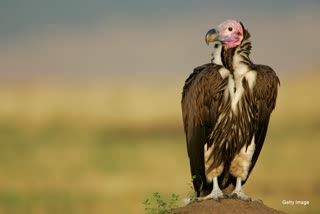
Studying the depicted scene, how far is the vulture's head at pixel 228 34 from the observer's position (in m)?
7.59

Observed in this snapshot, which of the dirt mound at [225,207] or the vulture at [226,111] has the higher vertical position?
the vulture at [226,111]

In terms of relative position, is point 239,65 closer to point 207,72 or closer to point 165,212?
point 207,72

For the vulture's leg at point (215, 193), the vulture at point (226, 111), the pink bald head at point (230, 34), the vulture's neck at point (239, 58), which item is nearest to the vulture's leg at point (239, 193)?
the vulture at point (226, 111)

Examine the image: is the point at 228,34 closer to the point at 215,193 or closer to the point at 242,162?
the point at 242,162

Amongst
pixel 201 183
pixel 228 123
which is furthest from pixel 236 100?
pixel 201 183

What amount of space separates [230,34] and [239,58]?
22 cm

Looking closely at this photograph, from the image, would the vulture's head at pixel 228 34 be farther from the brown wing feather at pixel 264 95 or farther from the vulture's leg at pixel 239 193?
the vulture's leg at pixel 239 193

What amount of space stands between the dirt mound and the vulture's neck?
1032 mm

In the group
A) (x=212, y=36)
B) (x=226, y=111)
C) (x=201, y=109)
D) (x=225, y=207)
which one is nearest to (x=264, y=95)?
(x=226, y=111)

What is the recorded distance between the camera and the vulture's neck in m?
7.50

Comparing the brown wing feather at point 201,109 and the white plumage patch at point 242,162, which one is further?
the white plumage patch at point 242,162

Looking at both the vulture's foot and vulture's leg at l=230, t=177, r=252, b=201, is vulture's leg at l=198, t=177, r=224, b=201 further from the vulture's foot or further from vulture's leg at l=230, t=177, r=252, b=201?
vulture's leg at l=230, t=177, r=252, b=201

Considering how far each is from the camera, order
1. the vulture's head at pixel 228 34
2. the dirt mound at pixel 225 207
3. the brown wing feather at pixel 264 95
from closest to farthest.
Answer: the dirt mound at pixel 225 207
the brown wing feather at pixel 264 95
the vulture's head at pixel 228 34

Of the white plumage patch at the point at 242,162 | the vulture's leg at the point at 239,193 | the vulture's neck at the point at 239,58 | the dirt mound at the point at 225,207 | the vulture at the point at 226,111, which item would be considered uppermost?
the vulture's neck at the point at 239,58
